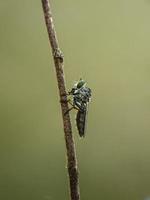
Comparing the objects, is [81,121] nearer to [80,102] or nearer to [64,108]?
[80,102]

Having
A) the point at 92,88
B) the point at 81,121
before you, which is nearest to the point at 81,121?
the point at 81,121

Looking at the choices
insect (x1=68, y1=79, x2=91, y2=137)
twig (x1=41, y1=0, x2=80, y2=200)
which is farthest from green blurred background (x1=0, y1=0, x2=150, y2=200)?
twig (x1=41, y1=0, x2=80, y2=200)

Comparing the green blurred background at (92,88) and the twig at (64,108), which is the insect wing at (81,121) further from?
the green blurred background at (92,88)

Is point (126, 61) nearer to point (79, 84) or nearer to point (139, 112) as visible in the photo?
point (139, 112)

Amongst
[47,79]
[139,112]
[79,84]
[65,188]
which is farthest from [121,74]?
[79,84]

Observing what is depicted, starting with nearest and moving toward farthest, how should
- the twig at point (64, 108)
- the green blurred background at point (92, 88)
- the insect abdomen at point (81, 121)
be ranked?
the twig at point (64, 108), the insect abdomen at point (81, 121), the green blurred background at point (92, 88)

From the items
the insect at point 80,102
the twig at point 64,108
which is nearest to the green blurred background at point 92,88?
the insect at point 80,102
